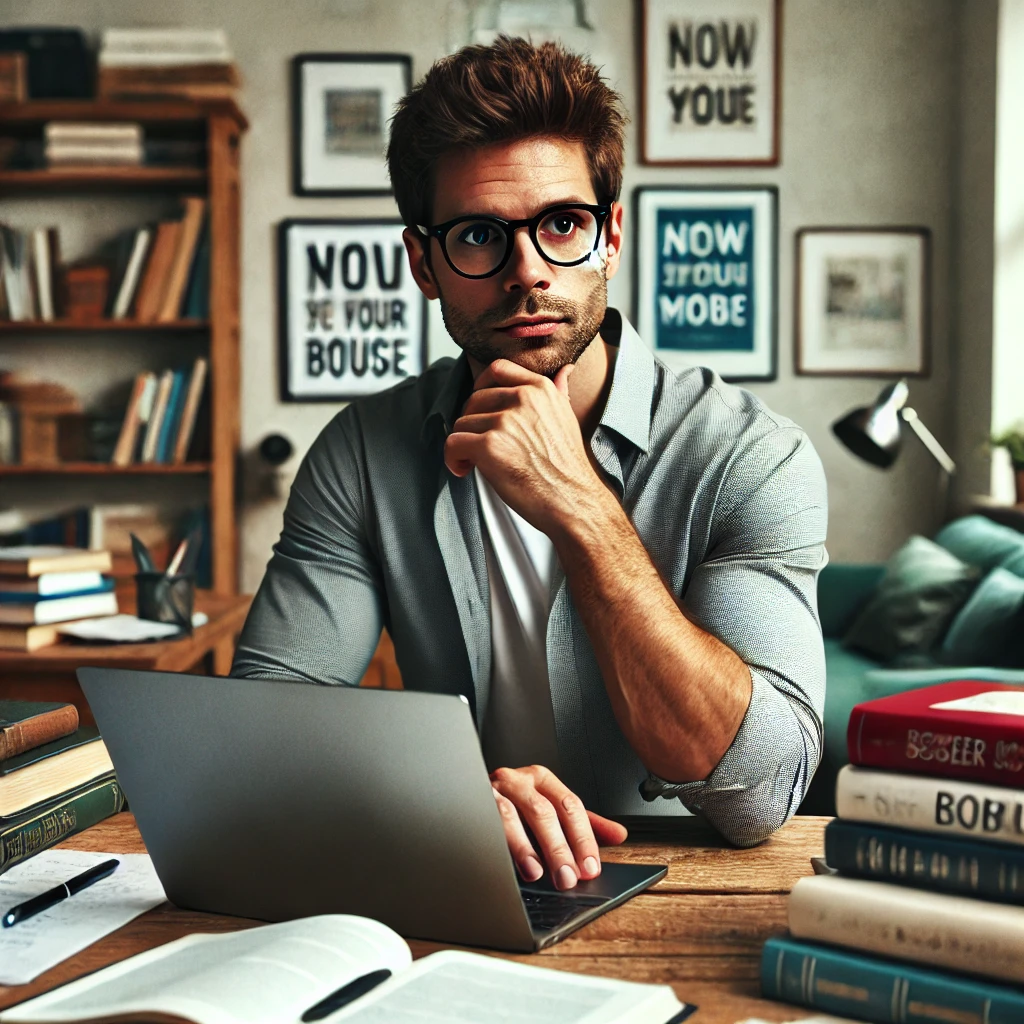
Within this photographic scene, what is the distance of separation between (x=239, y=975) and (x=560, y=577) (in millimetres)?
772

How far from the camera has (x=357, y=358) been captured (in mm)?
4371

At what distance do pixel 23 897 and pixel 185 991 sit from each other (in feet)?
1.12

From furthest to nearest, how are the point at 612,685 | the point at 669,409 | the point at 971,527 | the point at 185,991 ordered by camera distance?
the point at 971,527 → the point at 669,409 → the point at 612,685 → the point at 185,991

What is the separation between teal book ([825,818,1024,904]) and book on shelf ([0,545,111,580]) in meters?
1.78

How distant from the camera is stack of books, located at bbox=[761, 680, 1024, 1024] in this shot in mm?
657

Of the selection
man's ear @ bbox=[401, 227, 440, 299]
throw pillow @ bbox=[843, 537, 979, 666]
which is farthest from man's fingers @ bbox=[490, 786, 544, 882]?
throw pillow @ bbox=[843, 537, 979, 666]

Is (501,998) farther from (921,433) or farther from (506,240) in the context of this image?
(921,433)

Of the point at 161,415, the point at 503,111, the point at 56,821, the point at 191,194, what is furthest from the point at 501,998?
the point at 191,194

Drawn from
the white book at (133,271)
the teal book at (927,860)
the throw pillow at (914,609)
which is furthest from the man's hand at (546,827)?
the white book at (133,271)

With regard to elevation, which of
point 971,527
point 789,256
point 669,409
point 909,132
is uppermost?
point 909,132

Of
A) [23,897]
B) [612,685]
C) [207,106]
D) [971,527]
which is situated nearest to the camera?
[23,897]

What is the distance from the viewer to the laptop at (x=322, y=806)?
76 centimetres

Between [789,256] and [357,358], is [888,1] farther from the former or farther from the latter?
[357,358]

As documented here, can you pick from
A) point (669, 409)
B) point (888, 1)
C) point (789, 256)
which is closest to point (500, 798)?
point (669, 409)
